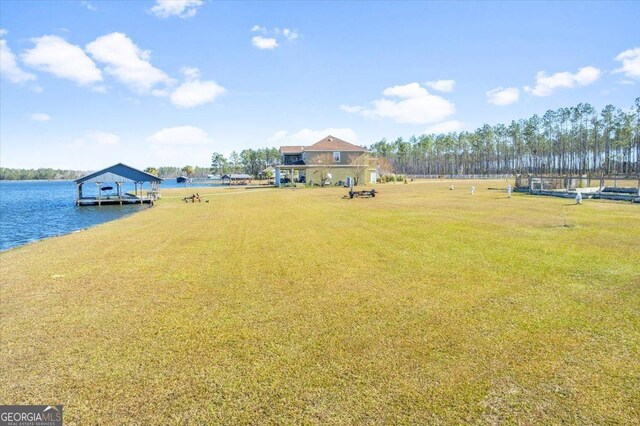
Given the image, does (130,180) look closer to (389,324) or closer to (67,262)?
(67,262)

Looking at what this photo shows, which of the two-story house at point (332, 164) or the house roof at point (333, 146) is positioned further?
the house roof at point (333, 146)

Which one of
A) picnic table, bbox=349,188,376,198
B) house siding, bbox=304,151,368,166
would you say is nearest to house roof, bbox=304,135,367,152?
house siding, bbox=304,151,368,166

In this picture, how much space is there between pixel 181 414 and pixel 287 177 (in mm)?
67205

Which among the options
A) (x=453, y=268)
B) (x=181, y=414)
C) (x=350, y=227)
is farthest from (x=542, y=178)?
(x=181, y=414)

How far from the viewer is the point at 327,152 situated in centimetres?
6644

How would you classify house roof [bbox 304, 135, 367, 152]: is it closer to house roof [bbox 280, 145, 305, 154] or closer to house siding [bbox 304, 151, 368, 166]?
house siding [bbox 304, 151, 368, 166]

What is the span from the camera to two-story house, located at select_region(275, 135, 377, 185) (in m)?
65.0

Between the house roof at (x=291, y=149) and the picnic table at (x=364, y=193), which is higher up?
the house roof at (x=291, y=149)

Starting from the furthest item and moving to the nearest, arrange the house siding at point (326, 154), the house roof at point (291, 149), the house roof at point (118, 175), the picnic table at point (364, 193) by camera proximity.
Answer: the house roof at point (291, 149)
the house siding at point (326, 154)
the house roof at point (118, 175)
the picnic table at point (364, 193)

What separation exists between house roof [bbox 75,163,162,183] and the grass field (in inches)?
1407

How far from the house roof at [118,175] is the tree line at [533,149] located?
9166cm

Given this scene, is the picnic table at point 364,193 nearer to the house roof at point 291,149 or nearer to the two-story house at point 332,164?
the two-story house at point 332,164

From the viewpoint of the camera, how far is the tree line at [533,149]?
100819 mm

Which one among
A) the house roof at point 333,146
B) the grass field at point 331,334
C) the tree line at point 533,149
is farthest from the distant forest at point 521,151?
the grass field at point 331,334
